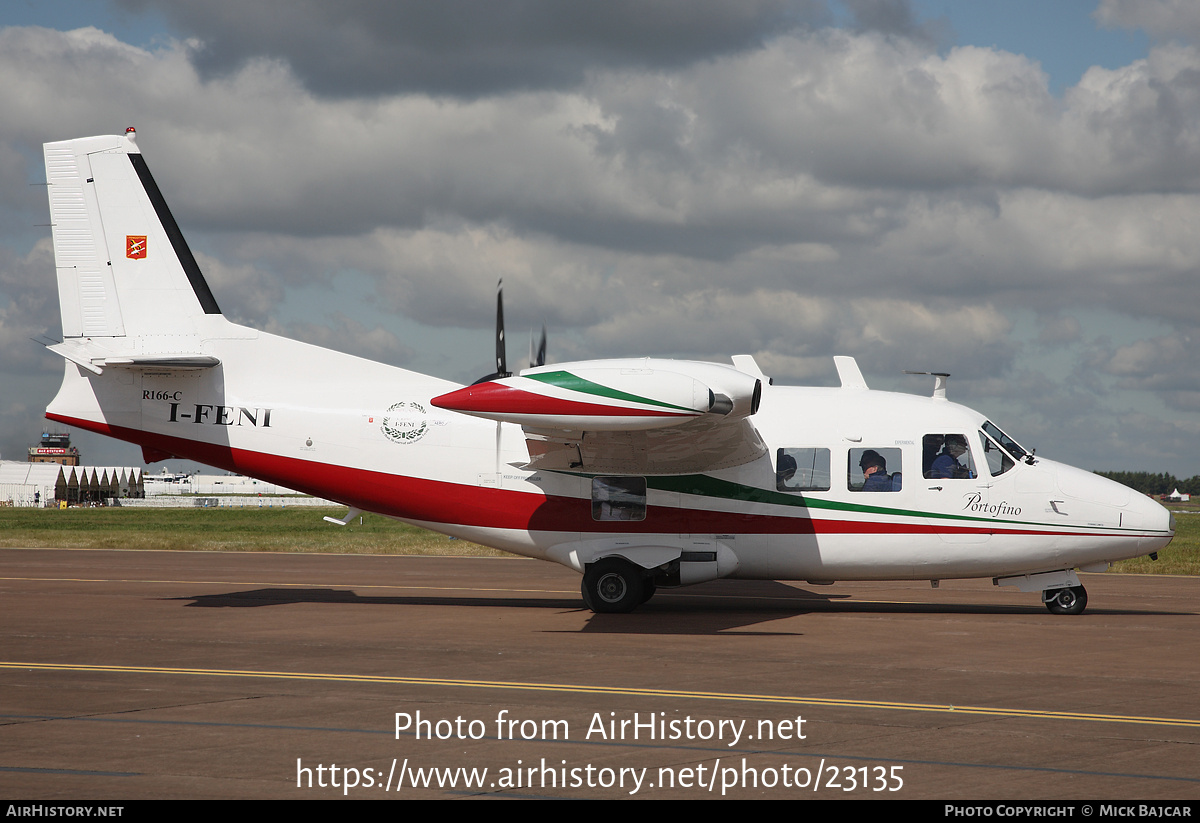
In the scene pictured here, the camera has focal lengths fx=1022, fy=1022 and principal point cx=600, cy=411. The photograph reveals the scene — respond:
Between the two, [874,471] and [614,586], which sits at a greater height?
[874,471]

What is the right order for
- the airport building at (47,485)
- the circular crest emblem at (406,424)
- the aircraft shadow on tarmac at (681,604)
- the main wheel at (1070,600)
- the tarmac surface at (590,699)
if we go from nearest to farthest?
the tarmac surface at (590,699) → the aircraft shadow on tarmac at (681,604) → the main wheel at (1070,600) → the circular crest emblem at (406,424) → the airport building at (47,485)

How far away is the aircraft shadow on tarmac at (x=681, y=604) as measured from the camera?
1509 cm

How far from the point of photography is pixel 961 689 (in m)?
9.80

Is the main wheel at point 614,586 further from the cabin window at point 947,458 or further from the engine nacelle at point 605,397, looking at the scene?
the cabin window at point 947,458

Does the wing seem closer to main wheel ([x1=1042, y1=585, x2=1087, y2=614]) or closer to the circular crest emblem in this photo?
the circular crest emblem

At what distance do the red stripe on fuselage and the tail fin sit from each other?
1.52 metres

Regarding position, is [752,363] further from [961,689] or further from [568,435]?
[961,689]

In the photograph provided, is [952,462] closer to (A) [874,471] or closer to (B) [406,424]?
(A) [874,471]

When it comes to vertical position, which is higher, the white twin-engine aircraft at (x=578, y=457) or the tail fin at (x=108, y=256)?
the tail fin at (x=108, y=256)

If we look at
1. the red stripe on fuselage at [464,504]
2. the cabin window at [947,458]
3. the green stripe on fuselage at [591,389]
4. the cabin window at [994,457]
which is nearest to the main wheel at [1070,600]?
the red stripe on fuselage at [464,504]

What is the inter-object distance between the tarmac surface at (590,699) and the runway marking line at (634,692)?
48mm

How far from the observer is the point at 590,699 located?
9133mm

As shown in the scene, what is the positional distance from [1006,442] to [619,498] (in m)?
6.04

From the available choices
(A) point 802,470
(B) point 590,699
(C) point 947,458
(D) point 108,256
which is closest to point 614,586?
(A) point 802,470
